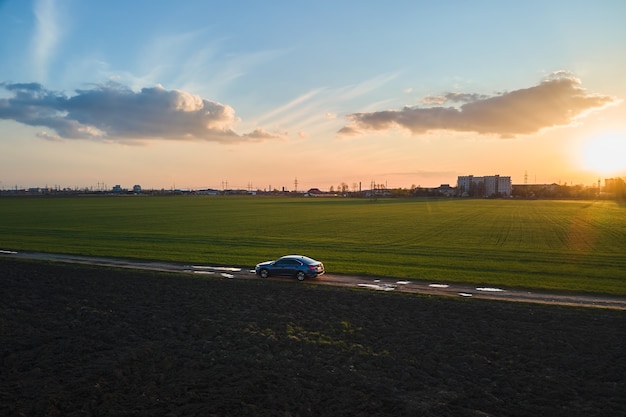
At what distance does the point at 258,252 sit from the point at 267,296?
17.3 meters

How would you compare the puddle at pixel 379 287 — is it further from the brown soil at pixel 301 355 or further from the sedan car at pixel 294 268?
the sedan car at pixel 294 268

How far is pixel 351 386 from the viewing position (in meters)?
14.7

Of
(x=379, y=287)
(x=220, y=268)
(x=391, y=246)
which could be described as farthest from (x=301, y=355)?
(x=391, y=246)

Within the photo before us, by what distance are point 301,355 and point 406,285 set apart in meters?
13.6

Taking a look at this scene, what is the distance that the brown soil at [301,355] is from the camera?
44.7ft

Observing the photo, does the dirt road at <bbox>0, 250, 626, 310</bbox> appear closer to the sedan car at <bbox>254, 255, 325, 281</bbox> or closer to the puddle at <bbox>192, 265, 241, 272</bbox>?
the puddle at <bbox>192, 265, 241, 272</bbox>

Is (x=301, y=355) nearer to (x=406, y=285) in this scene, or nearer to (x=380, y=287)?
(x=380, y=287)

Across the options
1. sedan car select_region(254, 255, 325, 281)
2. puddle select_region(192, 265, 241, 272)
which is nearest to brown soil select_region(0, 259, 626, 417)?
sedan car select_region(254, 255, 325, 281)

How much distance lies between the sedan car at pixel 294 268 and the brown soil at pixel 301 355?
365 centimetres

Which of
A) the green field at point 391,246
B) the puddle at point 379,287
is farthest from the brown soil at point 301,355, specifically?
the green field at point 391,246

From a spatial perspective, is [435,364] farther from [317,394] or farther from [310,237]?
[310,237]

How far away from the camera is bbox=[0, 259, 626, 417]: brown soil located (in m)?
13.6

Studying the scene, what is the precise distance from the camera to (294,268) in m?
30.8

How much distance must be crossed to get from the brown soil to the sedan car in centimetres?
365
